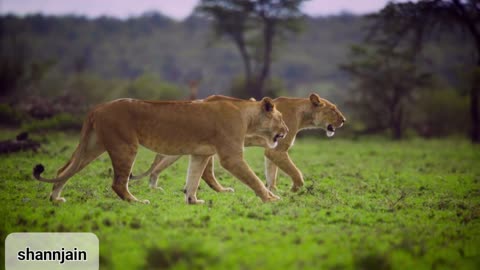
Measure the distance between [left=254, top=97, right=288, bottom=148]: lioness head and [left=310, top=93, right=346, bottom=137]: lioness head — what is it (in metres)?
1.78

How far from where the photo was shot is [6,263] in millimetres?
5484

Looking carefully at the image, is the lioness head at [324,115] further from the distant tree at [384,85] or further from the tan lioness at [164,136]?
the distant tree at [384,85]

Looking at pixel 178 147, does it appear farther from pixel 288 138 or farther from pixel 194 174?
pixel 288 138

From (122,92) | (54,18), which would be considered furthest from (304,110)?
A: (54,18)

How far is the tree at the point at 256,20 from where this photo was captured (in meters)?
35.8

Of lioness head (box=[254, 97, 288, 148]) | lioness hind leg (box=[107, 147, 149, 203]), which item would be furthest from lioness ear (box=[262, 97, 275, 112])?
lioness hind leg (box=[107, 147, 149, 203])

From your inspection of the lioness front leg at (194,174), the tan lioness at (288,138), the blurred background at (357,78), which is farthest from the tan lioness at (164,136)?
the blurred background at (357,78)

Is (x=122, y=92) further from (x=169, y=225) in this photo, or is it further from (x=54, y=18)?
(x=54, y=18)

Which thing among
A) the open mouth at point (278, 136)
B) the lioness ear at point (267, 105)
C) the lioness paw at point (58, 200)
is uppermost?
the lioness ear at point (267, 105)

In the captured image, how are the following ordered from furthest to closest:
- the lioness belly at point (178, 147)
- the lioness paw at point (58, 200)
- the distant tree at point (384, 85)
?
the distant tree at point (384, 85)
the lioness belly at point (178, 147)
the lioness paw at point (58, 200)

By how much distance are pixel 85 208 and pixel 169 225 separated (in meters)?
1.57

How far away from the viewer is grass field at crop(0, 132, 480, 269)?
17.7 ft

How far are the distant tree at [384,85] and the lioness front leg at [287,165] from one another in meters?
21.3

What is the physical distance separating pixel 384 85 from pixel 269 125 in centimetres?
2278
